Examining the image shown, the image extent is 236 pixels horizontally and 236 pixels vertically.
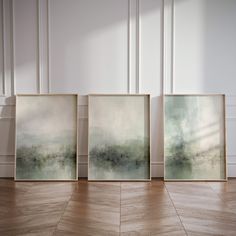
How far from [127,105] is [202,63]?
1.07 m

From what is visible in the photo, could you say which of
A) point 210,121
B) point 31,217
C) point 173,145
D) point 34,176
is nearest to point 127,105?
point 173,145

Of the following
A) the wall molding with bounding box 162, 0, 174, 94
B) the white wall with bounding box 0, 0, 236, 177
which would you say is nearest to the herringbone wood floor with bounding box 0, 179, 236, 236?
the white wall with bounding box 0, 0, 236, 177

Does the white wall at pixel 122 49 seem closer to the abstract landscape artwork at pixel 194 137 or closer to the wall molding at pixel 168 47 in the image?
the wall molding at pixel 168 47

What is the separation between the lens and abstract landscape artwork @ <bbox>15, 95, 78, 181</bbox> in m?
4.27

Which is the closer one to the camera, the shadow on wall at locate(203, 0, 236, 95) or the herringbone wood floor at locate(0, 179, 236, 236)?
the herringbone wood floor at locate(0, 179, 236, 236)

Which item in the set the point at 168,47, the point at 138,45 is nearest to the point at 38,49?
the point at 138,45

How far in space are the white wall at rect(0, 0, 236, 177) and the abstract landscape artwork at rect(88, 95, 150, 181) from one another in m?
0.14

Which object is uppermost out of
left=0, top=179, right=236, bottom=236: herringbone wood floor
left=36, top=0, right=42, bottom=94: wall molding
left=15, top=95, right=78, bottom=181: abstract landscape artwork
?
left=36, top=0, right=42, bottom=94: wall molding

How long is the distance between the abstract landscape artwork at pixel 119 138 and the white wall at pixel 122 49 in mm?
144

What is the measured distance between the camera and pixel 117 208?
307 cm

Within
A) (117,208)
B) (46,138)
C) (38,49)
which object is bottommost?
(117,208)

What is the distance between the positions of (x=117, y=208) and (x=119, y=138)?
4.38 ft

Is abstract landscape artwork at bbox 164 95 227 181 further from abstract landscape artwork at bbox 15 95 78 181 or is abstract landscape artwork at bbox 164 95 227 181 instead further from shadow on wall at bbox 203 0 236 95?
abstract landscape artwork at bbox 15 95 78 181

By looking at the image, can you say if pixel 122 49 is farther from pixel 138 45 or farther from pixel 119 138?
pixel 119 138
